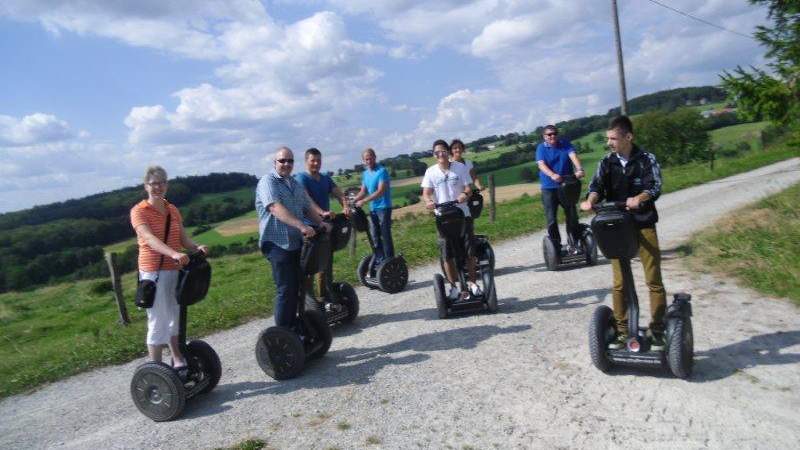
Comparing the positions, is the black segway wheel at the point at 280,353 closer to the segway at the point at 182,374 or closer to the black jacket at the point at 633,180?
the segway at the point at 182,374

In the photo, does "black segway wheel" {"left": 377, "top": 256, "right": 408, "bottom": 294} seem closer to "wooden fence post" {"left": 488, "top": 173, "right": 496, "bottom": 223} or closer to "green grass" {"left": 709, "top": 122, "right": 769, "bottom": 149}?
"wooden fence post" {"left": 488, "top": 173, "right": 496, "bottom": 223}

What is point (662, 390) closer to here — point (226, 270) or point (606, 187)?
point (606, 187)

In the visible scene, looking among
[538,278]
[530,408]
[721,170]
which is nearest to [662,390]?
[530,408]

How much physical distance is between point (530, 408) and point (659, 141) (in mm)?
55873

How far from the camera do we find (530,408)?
4.12 meters

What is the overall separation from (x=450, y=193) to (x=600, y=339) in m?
3.03

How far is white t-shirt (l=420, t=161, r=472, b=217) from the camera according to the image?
6.98 m

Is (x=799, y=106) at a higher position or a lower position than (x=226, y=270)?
higher

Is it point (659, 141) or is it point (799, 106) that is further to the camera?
point (659, 141)

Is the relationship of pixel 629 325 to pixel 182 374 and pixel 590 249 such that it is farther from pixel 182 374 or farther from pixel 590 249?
pixel 590 249

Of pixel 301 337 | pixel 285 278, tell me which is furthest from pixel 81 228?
pixel 285 278

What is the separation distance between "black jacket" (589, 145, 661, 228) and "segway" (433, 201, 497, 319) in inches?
81.2

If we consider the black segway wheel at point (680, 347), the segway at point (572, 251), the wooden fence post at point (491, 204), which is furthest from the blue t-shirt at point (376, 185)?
the wooden fence post at point (491, 204)

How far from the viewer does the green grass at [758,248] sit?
6.56 meters
